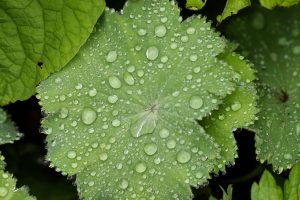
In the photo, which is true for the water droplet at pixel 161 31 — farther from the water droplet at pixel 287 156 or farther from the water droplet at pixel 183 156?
the water droplet at pixel 287 156

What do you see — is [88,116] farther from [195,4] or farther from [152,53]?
[195,4]

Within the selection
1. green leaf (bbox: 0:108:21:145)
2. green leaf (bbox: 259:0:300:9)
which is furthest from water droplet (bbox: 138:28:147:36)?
green leaf (bbox: 0:108:21:145)

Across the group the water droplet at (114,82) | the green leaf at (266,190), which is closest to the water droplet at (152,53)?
the water droplet at (114,82)

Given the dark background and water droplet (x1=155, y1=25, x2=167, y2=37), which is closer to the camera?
water droplet (x1=155, y1=25, x2=167, y2=37)

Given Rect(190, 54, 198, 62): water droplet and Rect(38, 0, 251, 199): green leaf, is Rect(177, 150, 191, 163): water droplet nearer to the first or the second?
Rect(38, 0, 251, 199): green leaf

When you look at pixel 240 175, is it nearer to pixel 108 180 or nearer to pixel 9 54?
pixel 108 180

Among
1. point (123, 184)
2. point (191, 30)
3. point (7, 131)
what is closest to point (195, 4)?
point (191, 30)

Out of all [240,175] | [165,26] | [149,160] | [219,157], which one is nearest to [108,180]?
[149,160]
